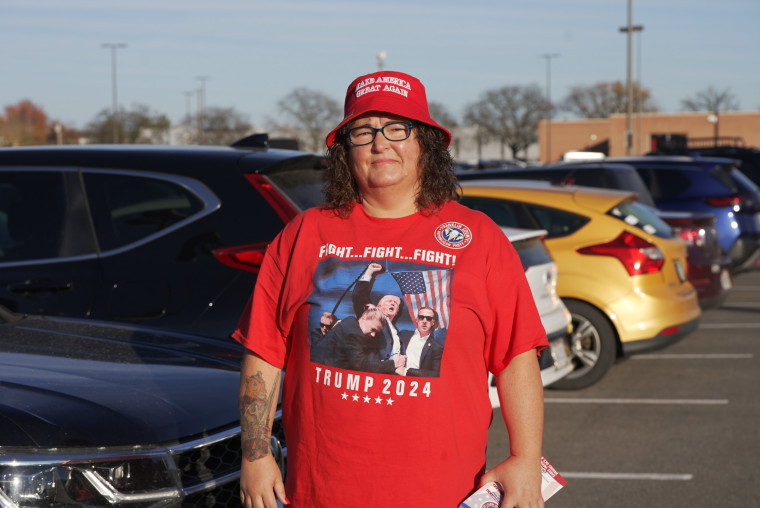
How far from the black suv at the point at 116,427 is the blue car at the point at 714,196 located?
32.5ft

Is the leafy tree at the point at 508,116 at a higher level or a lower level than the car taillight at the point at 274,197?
higher

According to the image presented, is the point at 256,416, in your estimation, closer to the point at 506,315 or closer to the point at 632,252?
the point at 506,315

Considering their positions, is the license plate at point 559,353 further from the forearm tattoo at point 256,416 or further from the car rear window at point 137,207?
the forearm tattoo at point 256,416

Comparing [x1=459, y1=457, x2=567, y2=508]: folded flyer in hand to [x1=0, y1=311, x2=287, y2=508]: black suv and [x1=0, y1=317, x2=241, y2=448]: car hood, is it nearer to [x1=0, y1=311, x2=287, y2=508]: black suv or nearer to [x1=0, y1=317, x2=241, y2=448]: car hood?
[x1=0, y1=311, x2=287, y2=508]: black suv

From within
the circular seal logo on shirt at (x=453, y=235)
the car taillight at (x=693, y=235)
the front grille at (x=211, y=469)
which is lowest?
the front grille at (x=211, y=469)

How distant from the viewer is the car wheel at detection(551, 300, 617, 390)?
303 inches

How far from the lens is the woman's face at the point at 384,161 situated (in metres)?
2.54

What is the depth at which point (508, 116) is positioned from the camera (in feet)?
280

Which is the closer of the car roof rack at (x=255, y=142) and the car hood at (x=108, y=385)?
the car hood at (x=108, y=385)

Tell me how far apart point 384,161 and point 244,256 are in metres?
1.68

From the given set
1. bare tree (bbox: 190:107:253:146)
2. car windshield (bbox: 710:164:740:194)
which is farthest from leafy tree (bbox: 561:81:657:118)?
car windshield (bbox: 710:164:740:194)

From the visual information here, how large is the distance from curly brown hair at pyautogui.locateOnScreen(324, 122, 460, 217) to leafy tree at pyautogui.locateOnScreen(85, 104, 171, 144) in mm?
55438

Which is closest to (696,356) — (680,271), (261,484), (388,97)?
(680,271)

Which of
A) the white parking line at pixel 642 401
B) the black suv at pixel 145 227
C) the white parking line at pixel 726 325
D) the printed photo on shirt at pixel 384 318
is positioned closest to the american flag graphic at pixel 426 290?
the printed photo on shirt at pixel 384 318
